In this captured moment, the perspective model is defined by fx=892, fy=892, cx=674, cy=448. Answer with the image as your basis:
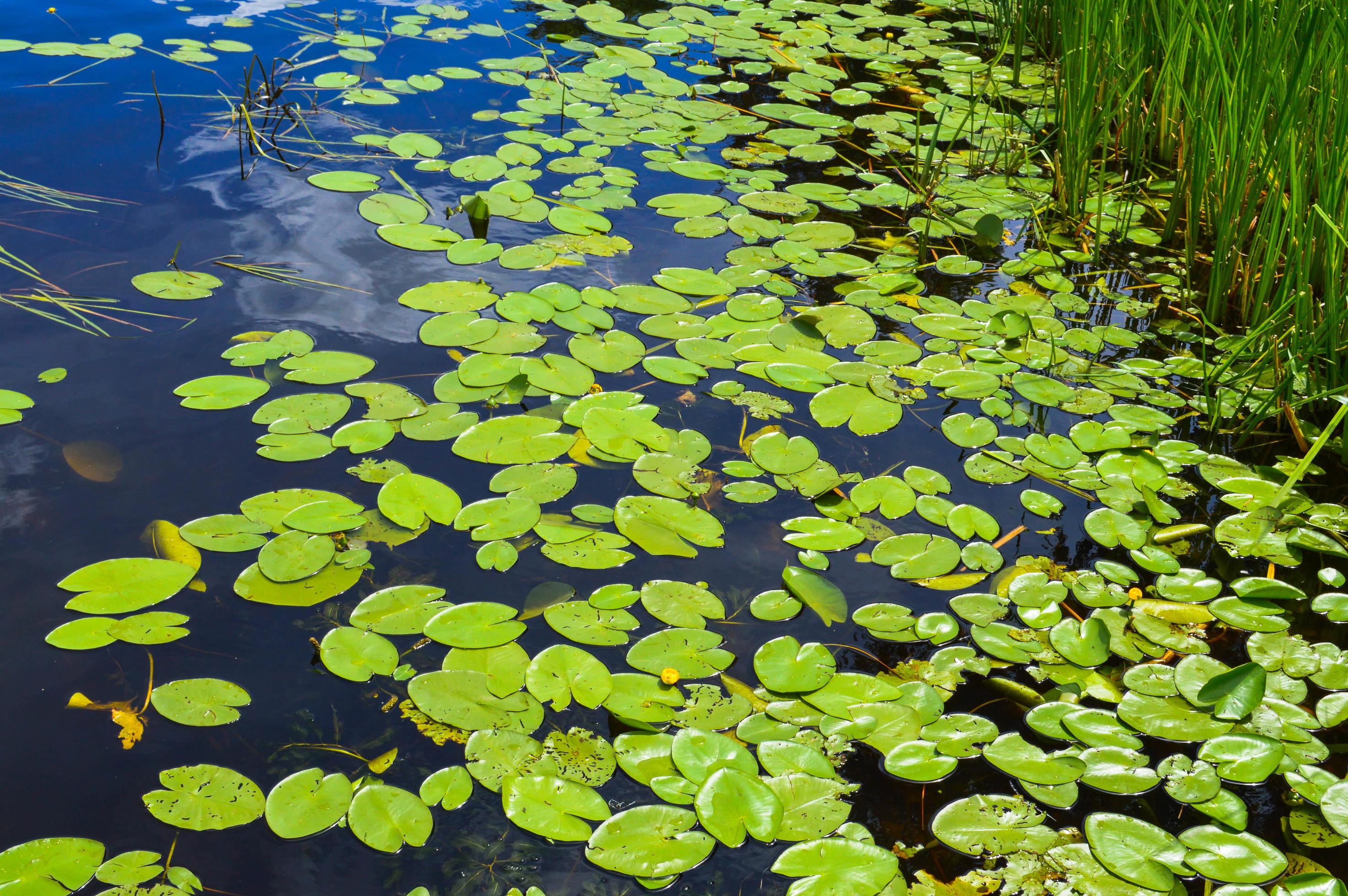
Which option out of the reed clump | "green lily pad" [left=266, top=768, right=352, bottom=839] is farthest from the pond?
the reed clump

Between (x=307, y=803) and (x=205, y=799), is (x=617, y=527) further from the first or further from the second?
(x=205, y=799)

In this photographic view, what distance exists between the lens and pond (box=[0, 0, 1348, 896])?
1.45 m

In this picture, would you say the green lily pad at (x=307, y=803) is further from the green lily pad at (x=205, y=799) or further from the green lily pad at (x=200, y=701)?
the green lily pad at (x=200, y=701)

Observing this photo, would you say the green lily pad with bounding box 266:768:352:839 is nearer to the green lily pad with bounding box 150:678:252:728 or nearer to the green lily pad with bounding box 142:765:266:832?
the green lily pad with bounding box 142:765:266:832

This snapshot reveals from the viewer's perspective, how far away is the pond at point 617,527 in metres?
1.45

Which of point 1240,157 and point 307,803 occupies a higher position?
point 1240,157

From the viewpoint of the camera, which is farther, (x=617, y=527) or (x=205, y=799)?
(x=617, y=527)

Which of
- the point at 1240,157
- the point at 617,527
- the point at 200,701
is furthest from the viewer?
the point at 1240,157

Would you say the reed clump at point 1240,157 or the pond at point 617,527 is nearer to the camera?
the pond at point 617,527

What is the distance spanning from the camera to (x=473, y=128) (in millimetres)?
3568

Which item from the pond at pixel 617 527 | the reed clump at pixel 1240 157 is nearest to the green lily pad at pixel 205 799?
the pond at pixel 617 527

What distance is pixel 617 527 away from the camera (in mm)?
1982

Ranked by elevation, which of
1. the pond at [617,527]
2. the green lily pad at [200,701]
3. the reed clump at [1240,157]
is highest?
the reed clump at [1240,157]

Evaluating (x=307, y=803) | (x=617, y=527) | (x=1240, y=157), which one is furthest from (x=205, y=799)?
(x=1240, y=157)
